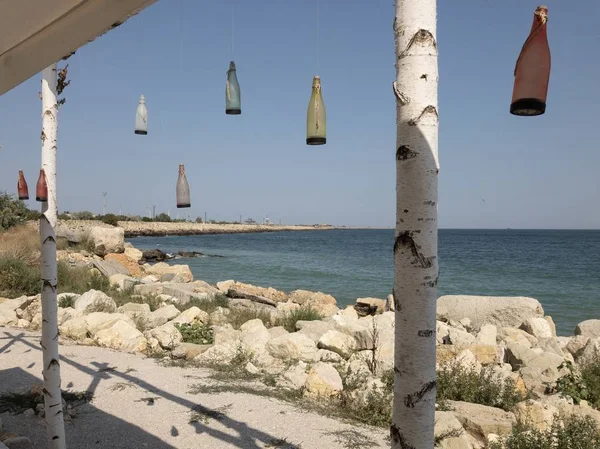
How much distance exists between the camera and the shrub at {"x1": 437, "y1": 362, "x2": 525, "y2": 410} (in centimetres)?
506

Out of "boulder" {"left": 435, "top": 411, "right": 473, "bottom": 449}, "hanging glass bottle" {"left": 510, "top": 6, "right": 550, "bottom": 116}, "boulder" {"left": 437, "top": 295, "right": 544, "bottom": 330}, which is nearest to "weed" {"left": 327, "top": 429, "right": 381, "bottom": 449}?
"boulder" {"left": 435, "top": 411, "right": 473, "bottom": 449}

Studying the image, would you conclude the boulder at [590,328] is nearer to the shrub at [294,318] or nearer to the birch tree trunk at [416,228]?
the shrub at [294,318]

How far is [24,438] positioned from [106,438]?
647 mm

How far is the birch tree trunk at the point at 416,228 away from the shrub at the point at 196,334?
6177 millimetres

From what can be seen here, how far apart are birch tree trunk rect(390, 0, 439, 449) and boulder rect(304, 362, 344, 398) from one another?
3.65 m

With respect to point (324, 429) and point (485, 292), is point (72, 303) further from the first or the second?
point (485, 292)

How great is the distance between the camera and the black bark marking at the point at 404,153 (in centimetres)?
162

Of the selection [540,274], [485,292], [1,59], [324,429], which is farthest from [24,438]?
[540,274]

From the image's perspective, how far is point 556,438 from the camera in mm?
3795

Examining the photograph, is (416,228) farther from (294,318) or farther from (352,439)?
(294,318)

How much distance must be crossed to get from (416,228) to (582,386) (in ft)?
17.1

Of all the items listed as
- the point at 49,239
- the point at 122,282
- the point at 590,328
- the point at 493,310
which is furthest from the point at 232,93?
the point at 122,282

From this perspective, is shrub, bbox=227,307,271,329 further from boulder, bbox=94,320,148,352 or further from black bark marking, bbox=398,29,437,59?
black bark marking, bbox=398,29,437,59

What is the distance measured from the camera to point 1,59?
2.99 meters
